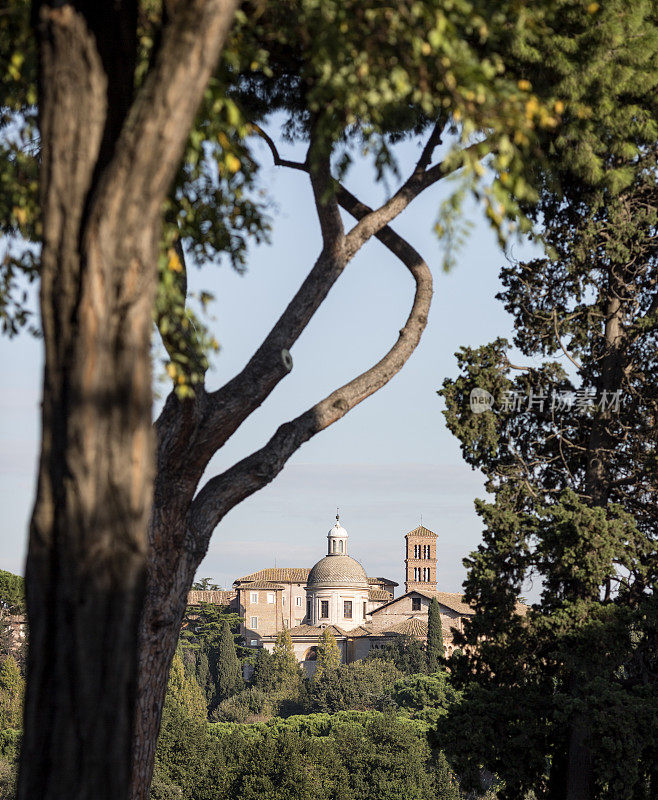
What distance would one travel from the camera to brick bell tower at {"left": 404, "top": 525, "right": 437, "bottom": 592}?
109 metres

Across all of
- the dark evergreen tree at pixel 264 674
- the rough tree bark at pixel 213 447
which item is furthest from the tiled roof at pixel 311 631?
the rough tree bark at pixel 213 447

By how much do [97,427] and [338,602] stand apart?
96.3 m

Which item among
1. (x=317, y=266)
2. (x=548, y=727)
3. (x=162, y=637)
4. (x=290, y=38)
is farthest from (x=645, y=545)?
(x=290, y=38)

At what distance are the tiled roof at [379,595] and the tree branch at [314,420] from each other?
319 ft

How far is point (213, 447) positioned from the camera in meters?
7.21

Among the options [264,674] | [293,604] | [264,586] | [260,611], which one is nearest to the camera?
[264,674]

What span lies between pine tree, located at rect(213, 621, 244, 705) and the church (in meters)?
12.8

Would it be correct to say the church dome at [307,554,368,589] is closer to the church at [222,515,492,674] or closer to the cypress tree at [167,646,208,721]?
the church at [222,515,492,674]

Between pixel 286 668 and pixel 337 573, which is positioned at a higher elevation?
pixel 337 573

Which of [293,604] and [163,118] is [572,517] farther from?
[293,604]

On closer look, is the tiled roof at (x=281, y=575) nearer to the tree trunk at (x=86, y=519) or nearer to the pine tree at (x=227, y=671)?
the pine tree at (x=227, y=671)

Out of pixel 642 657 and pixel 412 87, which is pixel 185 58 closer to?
pixel 412 87

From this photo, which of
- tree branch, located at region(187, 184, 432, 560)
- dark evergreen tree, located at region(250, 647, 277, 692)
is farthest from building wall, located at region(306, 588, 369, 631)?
tree branch, located at region(187, 184, 432, 560)

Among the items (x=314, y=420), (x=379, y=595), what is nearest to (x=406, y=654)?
(x=379, y=595)
